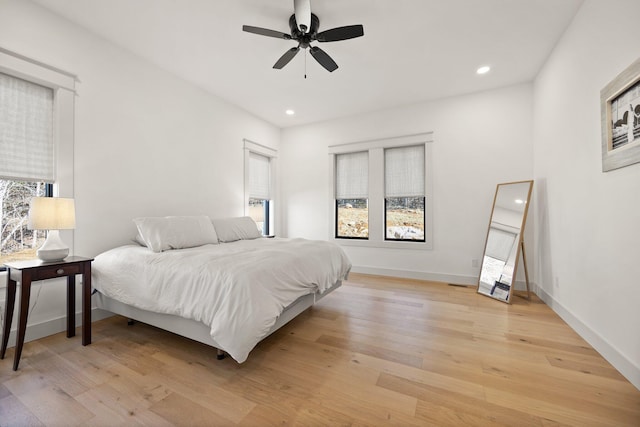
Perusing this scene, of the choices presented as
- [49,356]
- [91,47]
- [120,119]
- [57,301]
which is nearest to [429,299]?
[49,356]

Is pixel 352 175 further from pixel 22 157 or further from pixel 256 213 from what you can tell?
pixel 22 157

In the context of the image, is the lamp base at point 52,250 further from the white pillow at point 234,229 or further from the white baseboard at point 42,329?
the white pillow at point 234,229

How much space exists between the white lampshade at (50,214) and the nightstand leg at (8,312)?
517 millimetres

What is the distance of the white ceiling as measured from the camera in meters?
2.33

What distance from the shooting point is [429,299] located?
3277mm

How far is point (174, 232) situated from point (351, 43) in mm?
2791

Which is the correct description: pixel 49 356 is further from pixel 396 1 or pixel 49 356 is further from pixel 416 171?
pixel 416 171

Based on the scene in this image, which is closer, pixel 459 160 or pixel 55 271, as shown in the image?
pixel 55 271

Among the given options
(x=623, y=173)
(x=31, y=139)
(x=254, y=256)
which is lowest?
(x=254, y=256)

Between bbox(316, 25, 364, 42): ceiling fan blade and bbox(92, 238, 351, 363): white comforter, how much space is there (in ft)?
6.54

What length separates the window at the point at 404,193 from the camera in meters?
4.38

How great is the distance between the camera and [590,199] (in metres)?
2.19

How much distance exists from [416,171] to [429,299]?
2.14 meters

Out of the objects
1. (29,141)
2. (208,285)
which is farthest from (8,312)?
(208,285)
